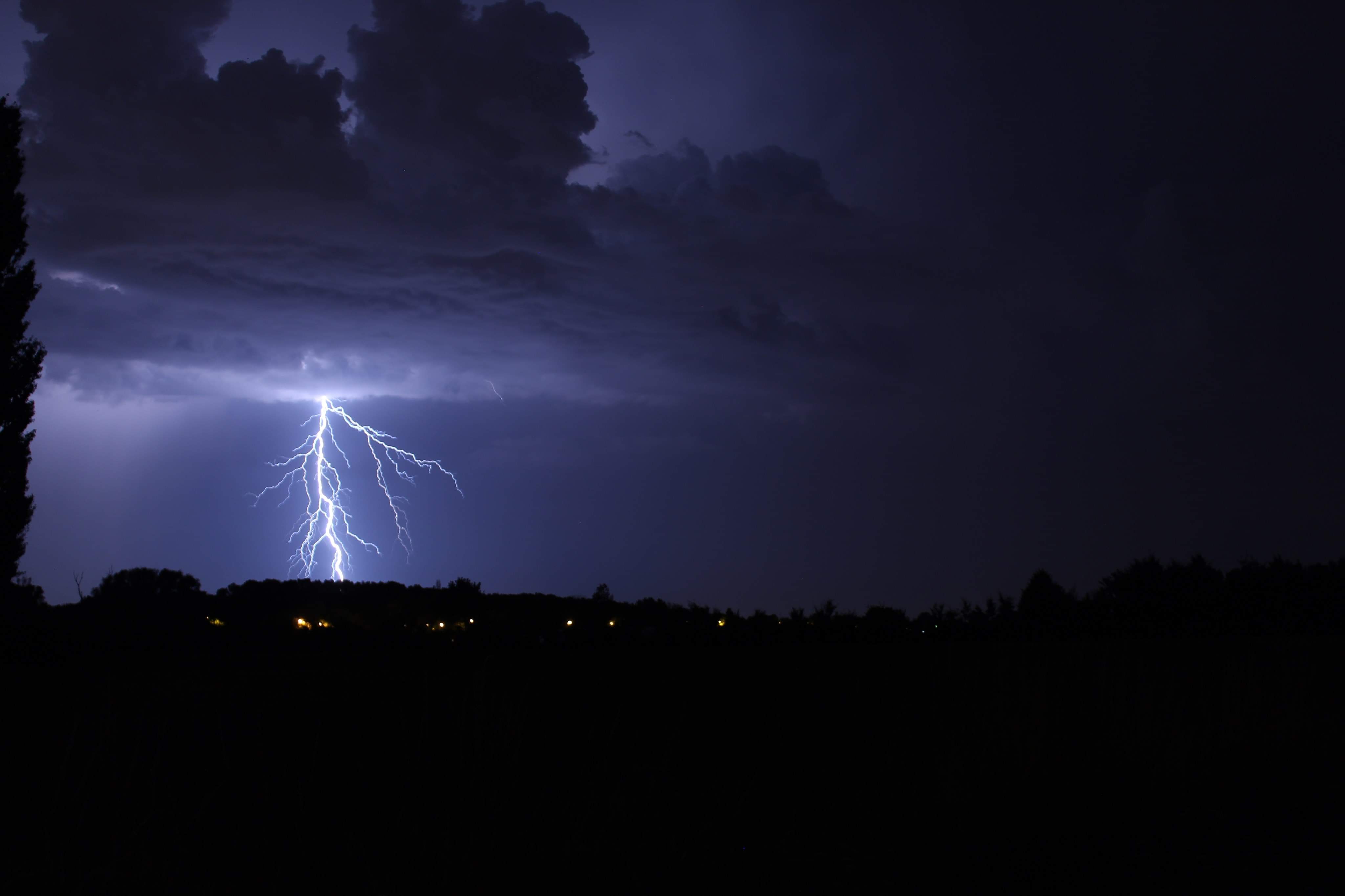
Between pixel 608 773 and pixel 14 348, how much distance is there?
1770 centimetres

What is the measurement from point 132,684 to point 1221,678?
9.93m

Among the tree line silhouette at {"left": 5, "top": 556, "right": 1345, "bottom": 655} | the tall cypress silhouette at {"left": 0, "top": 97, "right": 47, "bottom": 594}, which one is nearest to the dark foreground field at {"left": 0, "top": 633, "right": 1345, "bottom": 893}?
the tree line silhouette at {"left": 5, "top": 556, "right": 1345, "bottom": 655}

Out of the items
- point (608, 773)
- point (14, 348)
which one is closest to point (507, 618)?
point (608, 773)

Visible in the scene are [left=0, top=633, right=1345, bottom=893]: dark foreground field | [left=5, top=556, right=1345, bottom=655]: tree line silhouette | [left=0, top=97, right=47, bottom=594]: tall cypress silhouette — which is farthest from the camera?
[left=0, top=97, right=47, bottom=594]: tall cypress silhouette

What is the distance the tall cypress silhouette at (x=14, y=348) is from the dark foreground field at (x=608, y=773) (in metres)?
15.2

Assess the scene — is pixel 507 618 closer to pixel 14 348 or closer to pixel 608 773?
pixel 608 773

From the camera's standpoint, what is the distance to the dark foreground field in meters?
3.96

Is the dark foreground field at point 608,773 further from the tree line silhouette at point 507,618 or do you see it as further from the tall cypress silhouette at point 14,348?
the tall cypress silhouette at point 14,348

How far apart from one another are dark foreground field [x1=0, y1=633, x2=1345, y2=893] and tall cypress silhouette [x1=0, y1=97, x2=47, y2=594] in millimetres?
15224

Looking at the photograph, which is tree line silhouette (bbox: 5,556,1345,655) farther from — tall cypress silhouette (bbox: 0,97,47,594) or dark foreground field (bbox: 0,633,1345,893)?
tall cypress silhouette (bbox: 0,97,47,594)

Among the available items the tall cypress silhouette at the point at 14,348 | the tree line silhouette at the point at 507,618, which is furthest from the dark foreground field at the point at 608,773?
the tall cypress silhouette at the point at 14,348

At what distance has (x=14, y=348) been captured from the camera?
57.7 feet

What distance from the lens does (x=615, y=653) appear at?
5598mm

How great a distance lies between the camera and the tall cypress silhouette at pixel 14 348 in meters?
17.0
